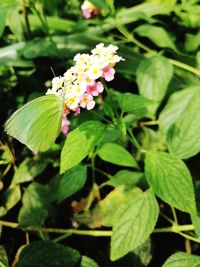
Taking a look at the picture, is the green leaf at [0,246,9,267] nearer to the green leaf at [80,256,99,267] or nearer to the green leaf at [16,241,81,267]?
the green leaf at [16,241,81,267]

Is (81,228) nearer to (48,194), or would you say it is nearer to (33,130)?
(48,194)

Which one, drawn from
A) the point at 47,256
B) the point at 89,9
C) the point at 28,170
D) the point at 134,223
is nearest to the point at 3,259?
the point at 47,256

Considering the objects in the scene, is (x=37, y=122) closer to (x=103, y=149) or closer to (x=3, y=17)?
(x=103, y=149)

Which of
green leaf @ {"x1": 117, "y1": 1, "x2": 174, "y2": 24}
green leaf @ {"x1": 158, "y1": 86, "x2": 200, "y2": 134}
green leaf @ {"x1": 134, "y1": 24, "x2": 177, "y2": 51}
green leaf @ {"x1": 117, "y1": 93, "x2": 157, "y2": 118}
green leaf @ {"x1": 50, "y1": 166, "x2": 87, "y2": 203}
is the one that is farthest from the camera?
green leaf @ {"x1": 117, "y1": 1, "x2": 174, "y2": 24}

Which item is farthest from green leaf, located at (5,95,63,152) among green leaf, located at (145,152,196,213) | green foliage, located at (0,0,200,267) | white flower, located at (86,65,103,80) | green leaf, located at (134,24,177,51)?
green leaf, located at (134,24,177,51)

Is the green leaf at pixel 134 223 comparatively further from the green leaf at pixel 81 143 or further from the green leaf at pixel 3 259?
the green leaf at pixel 3 259

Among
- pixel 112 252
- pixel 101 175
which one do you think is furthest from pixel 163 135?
pixel 112 252
